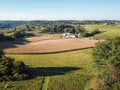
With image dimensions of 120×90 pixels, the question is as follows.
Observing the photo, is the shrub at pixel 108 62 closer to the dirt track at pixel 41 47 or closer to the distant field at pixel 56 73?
the distant field at pixel 56 73

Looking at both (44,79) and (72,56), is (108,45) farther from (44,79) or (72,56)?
(72,56)

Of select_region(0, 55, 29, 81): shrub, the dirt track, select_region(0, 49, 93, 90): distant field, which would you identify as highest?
select_region(0, 55, 29, 81): shrub

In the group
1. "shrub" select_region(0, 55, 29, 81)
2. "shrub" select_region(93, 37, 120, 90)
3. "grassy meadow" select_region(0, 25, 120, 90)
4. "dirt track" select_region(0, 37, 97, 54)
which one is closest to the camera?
"grassy meadow" select_region(0, 25, 120, 90)

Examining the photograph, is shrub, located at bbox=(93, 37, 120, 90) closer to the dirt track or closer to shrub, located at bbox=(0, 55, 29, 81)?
shrub, located at bbox=(0, 55, 29, 81)

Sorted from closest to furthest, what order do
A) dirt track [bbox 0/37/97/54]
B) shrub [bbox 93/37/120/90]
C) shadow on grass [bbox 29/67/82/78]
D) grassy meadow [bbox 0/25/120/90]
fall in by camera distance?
1. grassy meadow [bbox 0/25/120/90]
2. shrub [bbox 93/37/120/90]
3. shadow on grass [bbox 29/67/82/78]
4. dirt track [bbox 0/37/97/54]

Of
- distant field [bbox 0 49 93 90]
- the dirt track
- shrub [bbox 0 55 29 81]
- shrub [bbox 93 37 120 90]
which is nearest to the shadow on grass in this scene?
distant field [bbox 0 49 93 90]

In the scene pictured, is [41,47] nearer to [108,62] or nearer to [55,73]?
[55,73]

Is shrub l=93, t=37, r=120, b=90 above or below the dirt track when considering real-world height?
above

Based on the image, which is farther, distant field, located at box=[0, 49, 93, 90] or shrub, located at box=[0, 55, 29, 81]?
shrub, located at box=[0, 55, 29, 81]
